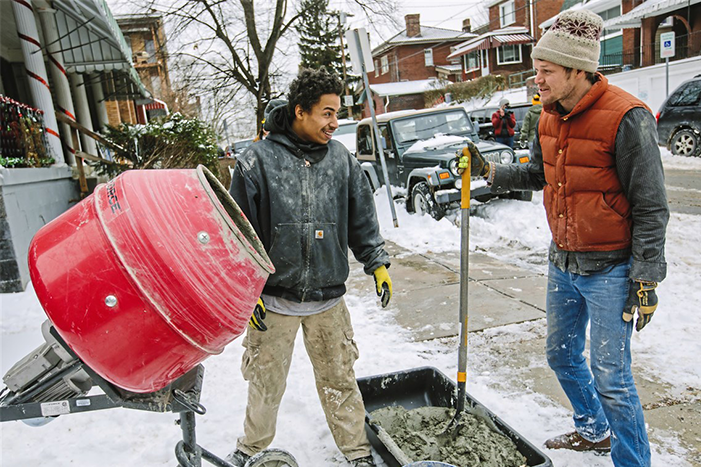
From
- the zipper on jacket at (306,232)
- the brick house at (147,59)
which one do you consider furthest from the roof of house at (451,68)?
the zipper on jacket at (306,232)

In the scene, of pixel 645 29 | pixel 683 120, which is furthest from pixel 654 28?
pixel 683 120

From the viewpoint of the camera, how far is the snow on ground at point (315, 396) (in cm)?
273

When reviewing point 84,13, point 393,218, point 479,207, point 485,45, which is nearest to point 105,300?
point 393,218

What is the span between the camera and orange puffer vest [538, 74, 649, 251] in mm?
2102

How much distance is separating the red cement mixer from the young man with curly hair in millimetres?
784

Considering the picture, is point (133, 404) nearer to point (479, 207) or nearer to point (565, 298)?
point (565, 298)

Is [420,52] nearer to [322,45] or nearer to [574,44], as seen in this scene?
[322,45]

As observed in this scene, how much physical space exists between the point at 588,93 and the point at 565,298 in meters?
0.94

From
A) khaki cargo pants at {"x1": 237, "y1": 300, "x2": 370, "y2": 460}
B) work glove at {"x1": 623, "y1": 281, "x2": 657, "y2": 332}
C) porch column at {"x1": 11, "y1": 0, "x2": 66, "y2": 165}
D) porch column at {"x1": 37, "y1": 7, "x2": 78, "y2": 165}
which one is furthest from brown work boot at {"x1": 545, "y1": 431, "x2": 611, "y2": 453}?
porch column at {"x1": 37, "y1": 7, "x2": 78, "y2": 165}

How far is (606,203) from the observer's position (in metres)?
2.15

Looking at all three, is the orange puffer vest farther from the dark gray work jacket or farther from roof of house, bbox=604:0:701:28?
roof of house, bbox=604:0:701:28

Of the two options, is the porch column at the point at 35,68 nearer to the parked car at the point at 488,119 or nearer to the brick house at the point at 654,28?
the parked car at the point at 488,119

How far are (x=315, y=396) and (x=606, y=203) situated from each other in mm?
2062

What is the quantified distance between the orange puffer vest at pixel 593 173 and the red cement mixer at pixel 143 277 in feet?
4.74
